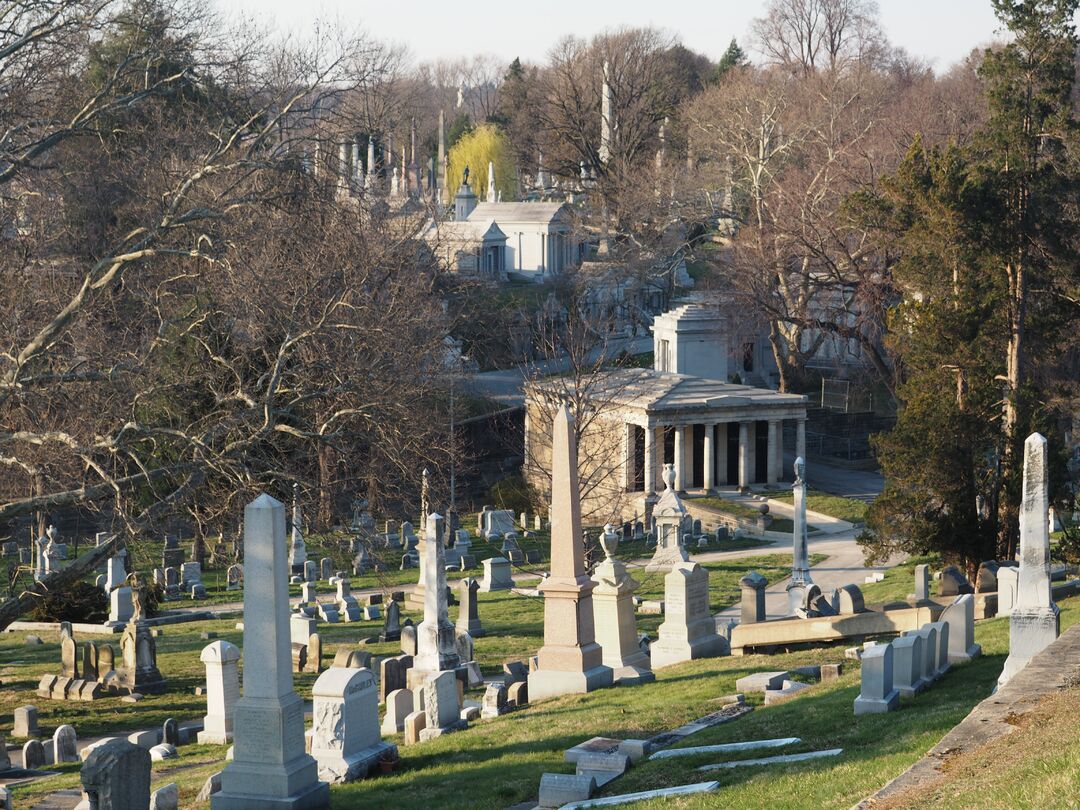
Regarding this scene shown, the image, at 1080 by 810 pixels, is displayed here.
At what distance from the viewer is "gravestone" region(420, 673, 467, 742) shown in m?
14.8

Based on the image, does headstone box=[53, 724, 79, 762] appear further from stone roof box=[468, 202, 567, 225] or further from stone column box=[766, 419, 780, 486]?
stone roof box=[468, 202, 567, 225]

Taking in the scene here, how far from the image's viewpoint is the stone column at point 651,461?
140 ft

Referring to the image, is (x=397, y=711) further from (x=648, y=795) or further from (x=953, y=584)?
(x=953, y=584)

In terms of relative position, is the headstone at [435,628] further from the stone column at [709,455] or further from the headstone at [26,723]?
the stone column at [709,455]

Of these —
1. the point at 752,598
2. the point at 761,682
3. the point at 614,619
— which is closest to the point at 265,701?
the point at 761,682

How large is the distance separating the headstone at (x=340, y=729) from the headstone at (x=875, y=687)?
13.7 ft

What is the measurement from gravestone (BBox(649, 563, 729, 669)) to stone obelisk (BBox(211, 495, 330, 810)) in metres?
8.45

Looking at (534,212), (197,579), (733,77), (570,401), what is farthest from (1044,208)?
(733,77)

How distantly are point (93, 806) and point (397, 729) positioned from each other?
19.8ft

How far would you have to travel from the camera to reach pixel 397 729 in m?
15.6

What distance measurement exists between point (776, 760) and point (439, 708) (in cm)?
513

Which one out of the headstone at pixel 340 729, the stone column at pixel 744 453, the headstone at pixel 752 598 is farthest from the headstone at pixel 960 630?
the stone column at pixel 744 453

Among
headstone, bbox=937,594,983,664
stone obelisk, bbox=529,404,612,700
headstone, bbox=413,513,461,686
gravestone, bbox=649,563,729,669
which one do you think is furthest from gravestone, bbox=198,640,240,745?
headstone, bbox=937,594,983,664

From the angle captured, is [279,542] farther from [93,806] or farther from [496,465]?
[496,465]
